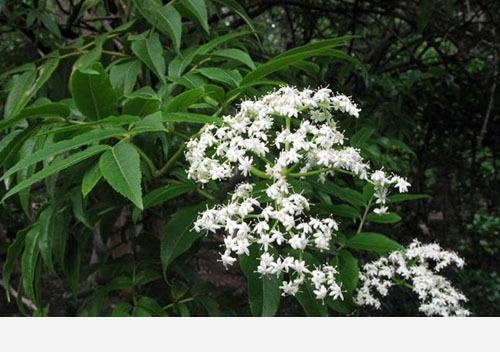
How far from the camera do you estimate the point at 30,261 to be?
1.09m

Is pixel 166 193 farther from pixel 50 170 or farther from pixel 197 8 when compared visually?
pixel 197 8

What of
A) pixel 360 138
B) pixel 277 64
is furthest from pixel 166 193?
pixel 360 138

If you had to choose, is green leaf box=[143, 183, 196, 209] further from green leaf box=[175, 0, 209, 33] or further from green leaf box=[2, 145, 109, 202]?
green leaf box=[175, 0, 209, 33]

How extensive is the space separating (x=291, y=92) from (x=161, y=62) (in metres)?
0.32

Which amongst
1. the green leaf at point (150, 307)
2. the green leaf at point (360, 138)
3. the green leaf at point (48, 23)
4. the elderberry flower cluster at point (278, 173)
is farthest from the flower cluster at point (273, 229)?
the green leaf at point (48, 23)

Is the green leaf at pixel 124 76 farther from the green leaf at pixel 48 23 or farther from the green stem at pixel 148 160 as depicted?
the green leaf at pixel 48 23

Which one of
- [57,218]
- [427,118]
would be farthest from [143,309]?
[427,118]

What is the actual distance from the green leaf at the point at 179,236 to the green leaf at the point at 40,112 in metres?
0.25

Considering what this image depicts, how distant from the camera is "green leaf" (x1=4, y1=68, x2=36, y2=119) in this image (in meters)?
1.21

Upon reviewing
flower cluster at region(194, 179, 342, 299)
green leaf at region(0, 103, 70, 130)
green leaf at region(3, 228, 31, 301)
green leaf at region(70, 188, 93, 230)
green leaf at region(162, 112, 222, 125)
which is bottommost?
green leaf at region(3, 228, 31, 301)

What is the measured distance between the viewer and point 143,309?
1198 millimetres

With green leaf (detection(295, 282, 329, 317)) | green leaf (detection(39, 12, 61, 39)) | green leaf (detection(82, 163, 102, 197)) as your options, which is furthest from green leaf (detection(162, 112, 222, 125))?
green leaf (detection(39, 12, 61, 39))

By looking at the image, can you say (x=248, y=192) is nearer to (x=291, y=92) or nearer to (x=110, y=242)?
(x=291, y=92)

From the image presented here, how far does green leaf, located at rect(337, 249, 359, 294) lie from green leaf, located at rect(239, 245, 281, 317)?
→ 115 mm
